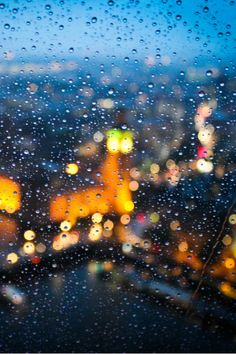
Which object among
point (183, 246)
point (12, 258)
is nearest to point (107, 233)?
point (183, 246)

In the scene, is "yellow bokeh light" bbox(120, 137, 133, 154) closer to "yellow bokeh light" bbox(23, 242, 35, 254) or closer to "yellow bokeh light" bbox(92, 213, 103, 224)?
"yellow bokeh light" bbox(92, 213, 103, 224)

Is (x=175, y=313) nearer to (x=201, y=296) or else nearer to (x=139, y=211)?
(x=201, y=296)

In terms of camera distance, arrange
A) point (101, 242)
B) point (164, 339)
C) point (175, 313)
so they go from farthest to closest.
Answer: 1. point (101, 242)
2. point (175, 313)
3. point (164, 339)

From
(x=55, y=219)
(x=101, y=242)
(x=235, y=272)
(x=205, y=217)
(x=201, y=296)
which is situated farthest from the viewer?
(x=55, y=219)

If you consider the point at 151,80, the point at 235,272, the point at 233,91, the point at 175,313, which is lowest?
the point at 175,313

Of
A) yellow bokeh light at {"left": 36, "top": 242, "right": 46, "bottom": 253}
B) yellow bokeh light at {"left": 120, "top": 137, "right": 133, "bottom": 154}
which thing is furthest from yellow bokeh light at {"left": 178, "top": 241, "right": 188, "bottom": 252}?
yellow bokeh light at {"left": 120, "top": 137, "right": 133, "bottom": 154}

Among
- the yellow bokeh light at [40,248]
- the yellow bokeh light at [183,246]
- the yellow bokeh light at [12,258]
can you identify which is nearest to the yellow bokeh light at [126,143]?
the yellow bokeh light at [183,246]

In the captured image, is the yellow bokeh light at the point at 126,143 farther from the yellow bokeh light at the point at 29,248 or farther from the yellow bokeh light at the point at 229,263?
the yellow bokeh light at the point at 229,263

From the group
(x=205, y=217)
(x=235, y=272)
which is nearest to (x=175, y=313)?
(x=235, y=272)

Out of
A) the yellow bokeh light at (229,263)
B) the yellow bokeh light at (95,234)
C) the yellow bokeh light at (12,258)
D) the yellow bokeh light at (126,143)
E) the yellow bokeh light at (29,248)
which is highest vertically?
the yellow bokeh light at (126,143)

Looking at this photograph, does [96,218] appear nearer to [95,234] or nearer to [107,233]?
[107,233]
